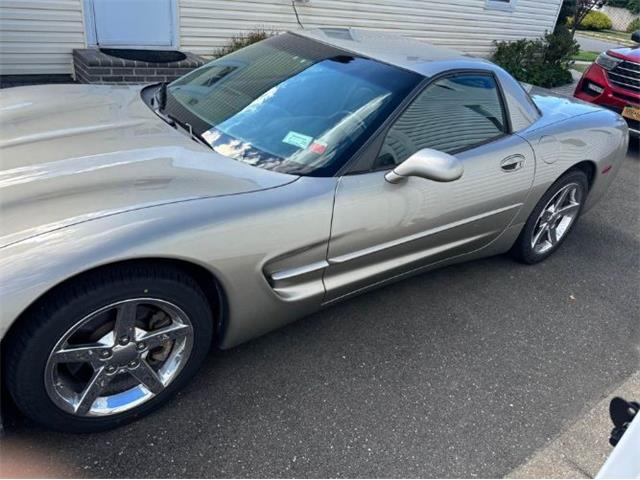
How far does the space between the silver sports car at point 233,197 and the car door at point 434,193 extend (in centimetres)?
1

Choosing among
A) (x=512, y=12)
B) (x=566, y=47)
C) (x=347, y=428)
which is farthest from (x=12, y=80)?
(x=566, y=47)

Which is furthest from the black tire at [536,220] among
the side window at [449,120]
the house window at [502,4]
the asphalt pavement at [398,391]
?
the house window at [502,4]

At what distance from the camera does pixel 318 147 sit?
2.41 meters

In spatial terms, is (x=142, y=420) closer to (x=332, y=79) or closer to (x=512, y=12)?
(x=332, y=79)

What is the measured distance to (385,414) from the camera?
2334 mm

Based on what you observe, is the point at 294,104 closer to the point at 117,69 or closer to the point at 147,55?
the point at 117,69

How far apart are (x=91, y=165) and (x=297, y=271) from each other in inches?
36.0

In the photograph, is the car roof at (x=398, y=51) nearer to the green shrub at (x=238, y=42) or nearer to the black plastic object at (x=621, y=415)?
the black plastic object at (x=621, y=415)

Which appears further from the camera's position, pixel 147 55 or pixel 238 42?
pixel 238 42

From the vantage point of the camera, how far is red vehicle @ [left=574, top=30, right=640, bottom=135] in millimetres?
6488

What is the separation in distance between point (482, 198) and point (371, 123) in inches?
32.8

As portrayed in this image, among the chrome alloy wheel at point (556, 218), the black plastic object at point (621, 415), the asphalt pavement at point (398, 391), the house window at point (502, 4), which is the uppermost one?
the house window at point (502, 4)

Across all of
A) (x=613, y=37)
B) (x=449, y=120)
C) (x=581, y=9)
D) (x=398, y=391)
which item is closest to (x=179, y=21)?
(x=449, y=120)

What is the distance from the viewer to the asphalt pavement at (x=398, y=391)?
2.03m
